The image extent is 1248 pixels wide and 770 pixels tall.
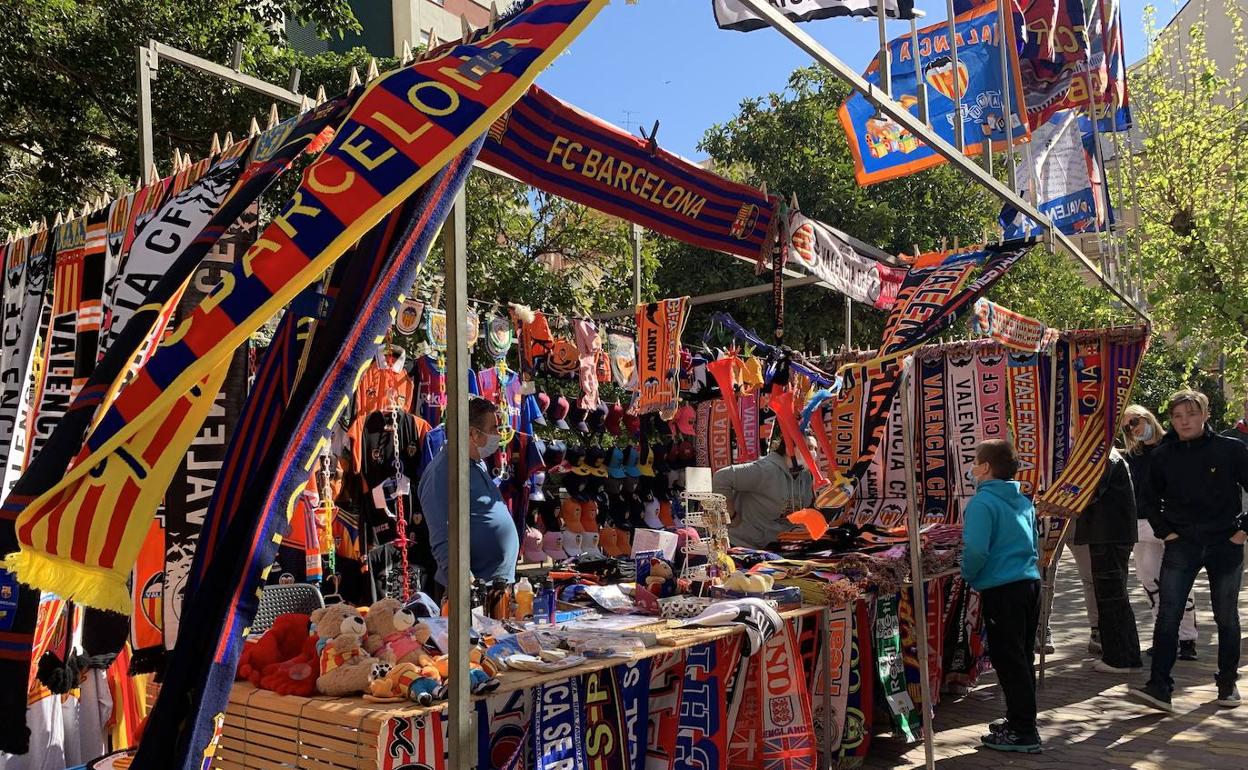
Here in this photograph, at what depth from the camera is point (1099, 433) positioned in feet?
21.4

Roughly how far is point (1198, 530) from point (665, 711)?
3683mm

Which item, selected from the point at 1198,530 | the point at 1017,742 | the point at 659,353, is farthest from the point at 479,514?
the point at 1198,530

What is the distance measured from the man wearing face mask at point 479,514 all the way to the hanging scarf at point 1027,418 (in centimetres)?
407

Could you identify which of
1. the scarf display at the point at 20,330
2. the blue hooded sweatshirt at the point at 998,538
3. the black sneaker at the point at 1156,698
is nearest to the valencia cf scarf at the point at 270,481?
the scarf display at the point at 20,330

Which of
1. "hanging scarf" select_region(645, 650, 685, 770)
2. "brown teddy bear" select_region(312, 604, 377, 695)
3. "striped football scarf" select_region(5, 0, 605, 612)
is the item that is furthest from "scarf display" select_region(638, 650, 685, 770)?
"striped football scarf" select_region(5, 0, 605, 612)

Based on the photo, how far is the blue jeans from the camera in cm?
568

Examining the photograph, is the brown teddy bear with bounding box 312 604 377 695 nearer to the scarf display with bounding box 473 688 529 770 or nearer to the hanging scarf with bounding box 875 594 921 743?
the scarf display with bounding box 473 688 529 770

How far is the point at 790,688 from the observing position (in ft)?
13.8

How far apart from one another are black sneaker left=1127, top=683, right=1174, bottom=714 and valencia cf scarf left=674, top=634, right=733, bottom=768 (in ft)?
10.6

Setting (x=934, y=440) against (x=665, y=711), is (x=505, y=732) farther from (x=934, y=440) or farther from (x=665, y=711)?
(x=934, y=440)

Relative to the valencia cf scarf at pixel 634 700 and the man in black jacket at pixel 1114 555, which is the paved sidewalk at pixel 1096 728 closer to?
the man in black jacket at pixel 1114 555

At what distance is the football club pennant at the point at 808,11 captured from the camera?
3756 mm

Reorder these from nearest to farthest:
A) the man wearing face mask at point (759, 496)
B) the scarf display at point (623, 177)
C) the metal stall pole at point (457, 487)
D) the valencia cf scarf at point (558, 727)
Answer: the metal stall pole at point (457, 487)
the valencia cf scarf at point (558, 727)
the scarf display at point (623, 177)
the man wearing face mask at point (759, 496)

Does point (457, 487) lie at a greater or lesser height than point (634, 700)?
greater
